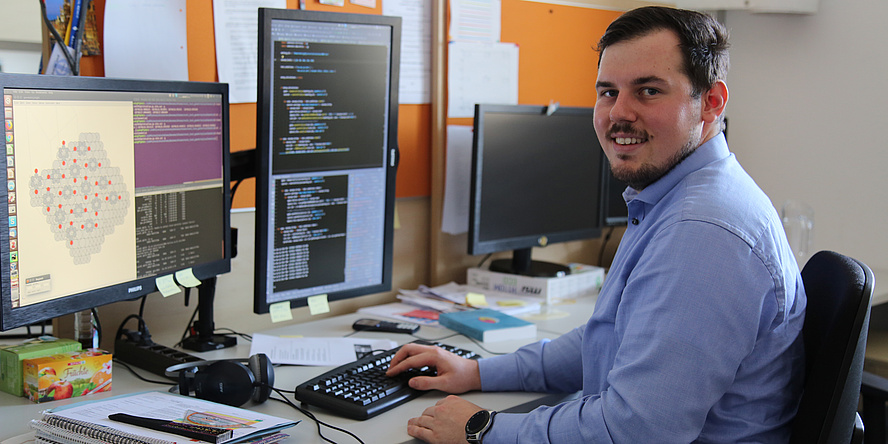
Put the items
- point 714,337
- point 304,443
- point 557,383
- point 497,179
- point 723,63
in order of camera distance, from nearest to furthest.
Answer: point 714,337
point 304,443
point 723,63
point 557,383
point 497,179

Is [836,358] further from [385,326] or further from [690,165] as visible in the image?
[385,326]

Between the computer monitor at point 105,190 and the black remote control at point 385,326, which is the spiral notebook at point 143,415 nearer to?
the computer monitor at point 105,190

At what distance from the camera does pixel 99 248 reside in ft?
4.48

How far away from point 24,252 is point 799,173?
2.62m

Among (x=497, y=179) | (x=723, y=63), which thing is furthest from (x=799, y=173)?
(x=723, y=63)

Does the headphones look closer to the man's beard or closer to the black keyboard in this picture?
the black keyboard

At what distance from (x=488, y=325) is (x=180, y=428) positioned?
35.0 inches

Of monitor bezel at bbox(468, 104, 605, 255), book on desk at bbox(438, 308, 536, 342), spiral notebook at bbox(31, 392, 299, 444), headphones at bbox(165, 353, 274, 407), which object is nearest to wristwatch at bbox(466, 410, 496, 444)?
spiral notebook at bbox(31, 392, 299, 444)

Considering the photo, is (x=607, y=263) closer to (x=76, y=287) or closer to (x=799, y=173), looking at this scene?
(x=799, y=173)

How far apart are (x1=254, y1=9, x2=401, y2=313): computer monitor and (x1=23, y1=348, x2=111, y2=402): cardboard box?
1.25 feet

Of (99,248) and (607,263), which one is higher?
(99,248)

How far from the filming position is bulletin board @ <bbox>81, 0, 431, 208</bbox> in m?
1.74

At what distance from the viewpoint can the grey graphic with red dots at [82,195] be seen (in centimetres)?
127

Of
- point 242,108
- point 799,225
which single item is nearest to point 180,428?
point 242,108
